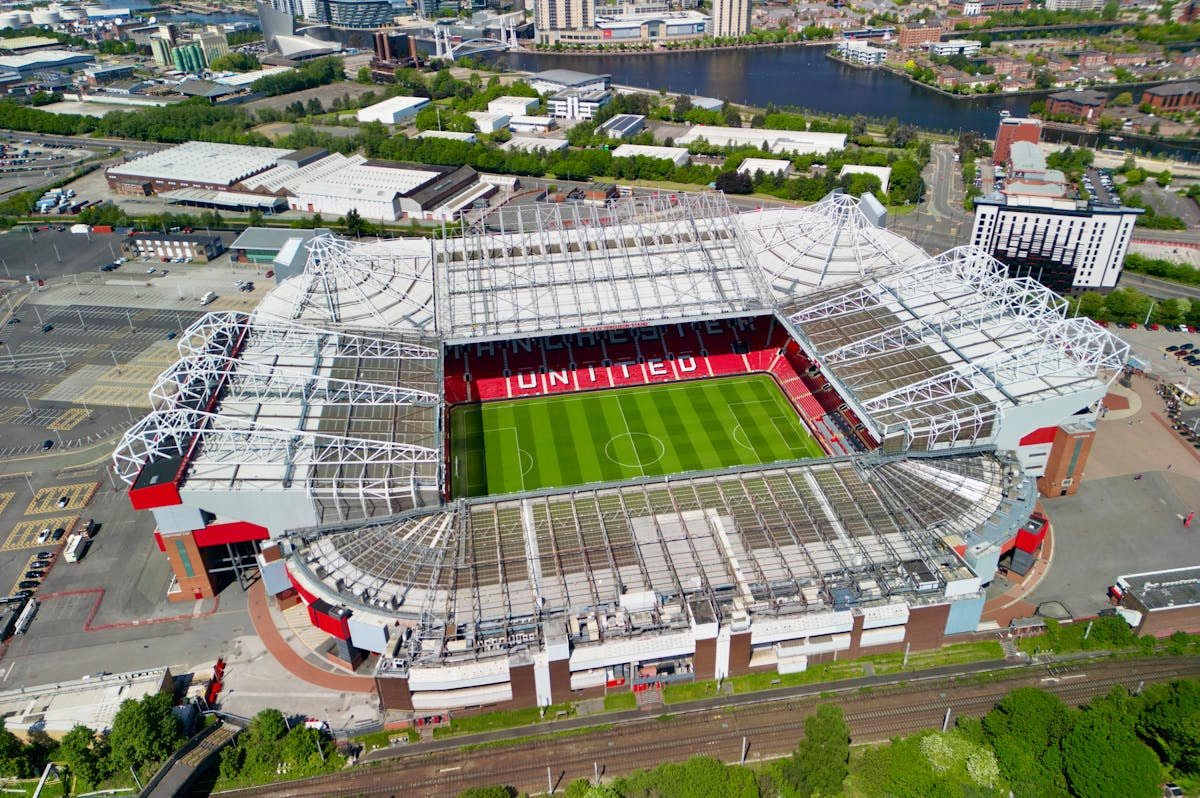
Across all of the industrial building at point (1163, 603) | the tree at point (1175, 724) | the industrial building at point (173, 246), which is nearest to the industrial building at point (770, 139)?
the industrial building at point (173, 246)

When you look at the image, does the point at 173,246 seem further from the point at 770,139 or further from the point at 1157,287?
the point at 1157,287

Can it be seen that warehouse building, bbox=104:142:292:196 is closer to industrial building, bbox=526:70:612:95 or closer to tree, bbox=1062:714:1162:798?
industrial building, bbox=526:70:612:95

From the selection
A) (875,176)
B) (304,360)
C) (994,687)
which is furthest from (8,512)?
(875,176)

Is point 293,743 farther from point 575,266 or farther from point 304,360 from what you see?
point 575,266

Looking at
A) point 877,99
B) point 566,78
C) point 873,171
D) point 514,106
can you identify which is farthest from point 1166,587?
point 877,99

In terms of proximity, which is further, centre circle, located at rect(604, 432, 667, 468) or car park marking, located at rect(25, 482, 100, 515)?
centre circle, located at rect(604, 432, 667, 468)

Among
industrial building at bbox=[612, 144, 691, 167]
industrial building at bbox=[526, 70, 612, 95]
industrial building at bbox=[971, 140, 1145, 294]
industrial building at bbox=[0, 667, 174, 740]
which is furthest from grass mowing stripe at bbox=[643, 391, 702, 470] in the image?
industrial building at bbox=[526, 70, 612, 95]

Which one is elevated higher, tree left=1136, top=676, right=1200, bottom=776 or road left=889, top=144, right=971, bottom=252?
road left=889, top=144, right=971, bottom=252

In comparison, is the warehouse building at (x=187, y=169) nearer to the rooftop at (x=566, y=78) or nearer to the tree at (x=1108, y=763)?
the rooftop at (x=566, y=78)
